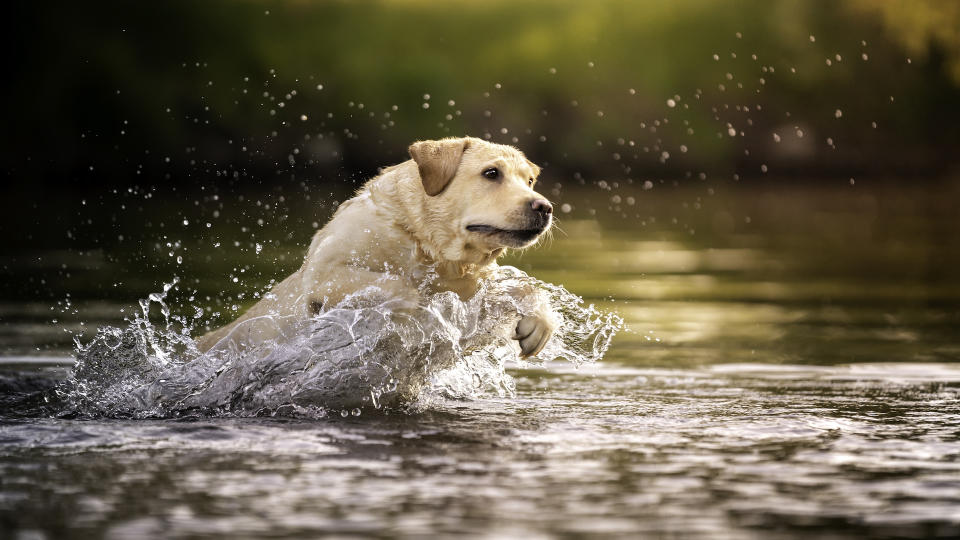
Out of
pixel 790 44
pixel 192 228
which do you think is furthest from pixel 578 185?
pixel 192 228

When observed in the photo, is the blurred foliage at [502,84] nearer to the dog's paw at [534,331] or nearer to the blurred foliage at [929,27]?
the blurred foliage at [929,27]

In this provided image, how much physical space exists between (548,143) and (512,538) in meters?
49.3

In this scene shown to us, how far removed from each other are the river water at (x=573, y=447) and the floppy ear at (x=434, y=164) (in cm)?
135

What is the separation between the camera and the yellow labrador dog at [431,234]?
7770mm

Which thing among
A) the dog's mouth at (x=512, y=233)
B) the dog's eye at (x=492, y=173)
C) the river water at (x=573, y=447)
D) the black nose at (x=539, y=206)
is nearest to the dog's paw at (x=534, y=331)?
the river water at (x=573, y=447)

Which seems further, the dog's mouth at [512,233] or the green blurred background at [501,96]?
the green blurred background at [501,96]

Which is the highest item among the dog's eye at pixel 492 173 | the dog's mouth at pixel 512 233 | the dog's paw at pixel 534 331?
the dog's eye at pixel 492 173

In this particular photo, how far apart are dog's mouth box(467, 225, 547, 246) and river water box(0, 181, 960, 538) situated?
1040 mm

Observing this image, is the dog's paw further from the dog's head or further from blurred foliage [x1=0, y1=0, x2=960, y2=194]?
blurred foliage [x1=0, y1=0, x2=960, y2=194]

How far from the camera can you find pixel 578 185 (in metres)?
49.2

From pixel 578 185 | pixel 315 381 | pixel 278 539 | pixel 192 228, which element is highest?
pixel 578 185

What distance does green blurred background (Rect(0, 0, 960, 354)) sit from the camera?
46.7 meters

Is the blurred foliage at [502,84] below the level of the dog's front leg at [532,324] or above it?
above

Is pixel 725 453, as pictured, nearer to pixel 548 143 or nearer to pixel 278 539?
pixel 278 539
